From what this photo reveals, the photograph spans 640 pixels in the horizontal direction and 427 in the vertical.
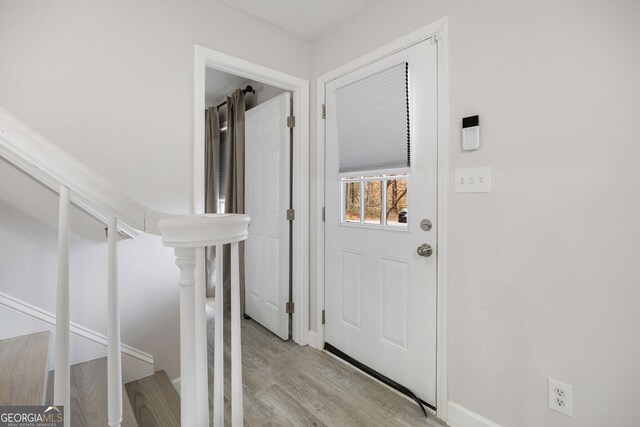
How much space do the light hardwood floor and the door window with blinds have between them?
1014 millimetres

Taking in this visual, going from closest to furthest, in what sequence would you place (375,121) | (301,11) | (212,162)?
1. (375,121)
2. (301,11)
3. (212,162)

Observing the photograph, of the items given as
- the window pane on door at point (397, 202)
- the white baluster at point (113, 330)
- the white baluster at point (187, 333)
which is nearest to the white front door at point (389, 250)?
the window pane on door at point (397, 202)

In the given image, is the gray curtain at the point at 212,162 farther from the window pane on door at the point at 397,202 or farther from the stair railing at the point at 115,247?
the stair railing at the point at 115,247

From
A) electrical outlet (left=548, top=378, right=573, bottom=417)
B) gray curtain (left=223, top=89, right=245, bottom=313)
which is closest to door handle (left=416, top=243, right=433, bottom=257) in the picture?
electrical outlet (left=548, top=378, right=573, bottom=417)

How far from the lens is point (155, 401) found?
4.58ft

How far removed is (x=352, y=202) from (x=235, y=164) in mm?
1669

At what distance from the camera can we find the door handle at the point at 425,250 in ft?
5.65

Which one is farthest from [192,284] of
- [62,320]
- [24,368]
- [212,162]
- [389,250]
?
[212,162]

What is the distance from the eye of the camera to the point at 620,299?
3.83 ft

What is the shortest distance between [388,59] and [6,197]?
6.79 feet

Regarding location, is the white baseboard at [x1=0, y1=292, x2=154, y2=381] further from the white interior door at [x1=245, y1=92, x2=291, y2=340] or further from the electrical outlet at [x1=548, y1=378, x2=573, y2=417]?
the electrical outlet at [x1=548, y1=378, x2=573, y2=417]

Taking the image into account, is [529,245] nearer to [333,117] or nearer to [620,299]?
[620,299]

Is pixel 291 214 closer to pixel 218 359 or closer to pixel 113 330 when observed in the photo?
pixel 218 359

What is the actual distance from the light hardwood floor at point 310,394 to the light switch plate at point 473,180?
123 cm
